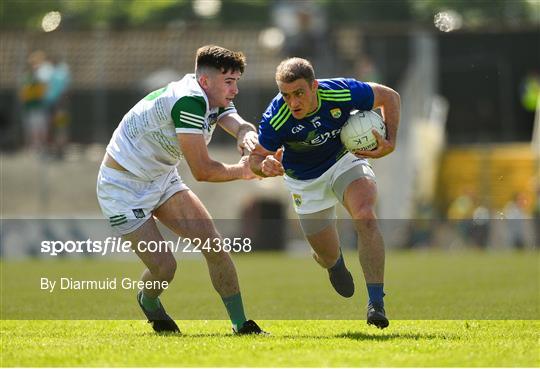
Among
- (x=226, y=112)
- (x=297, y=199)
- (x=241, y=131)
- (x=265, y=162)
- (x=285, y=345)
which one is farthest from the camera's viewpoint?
(x=297, y=199)

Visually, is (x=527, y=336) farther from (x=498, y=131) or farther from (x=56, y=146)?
(x=498, y=131)

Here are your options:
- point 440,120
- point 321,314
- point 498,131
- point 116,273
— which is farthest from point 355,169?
point 498,131

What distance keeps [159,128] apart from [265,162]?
36.5 inches

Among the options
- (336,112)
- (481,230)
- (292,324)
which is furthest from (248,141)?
(481,230)

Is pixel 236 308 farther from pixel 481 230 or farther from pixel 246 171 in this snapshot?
pixel 481 230

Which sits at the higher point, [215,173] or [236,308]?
[215,173]

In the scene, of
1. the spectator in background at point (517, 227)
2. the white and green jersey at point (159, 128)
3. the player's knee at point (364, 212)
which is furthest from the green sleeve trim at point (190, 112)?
the spectator in background at point (517, 227)

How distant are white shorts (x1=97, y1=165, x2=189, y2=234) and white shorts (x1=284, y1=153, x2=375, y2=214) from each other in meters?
1.45

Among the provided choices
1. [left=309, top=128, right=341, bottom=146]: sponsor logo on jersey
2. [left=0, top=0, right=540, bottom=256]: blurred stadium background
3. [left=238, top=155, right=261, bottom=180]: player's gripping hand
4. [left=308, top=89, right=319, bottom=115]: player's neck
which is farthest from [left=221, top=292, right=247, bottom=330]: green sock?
[left=0, top=0, right=540, bottom=256]: blurred stadium background

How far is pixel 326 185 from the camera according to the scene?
427 inches

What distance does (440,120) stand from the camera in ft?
116

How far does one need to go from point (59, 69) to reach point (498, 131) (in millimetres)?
20845

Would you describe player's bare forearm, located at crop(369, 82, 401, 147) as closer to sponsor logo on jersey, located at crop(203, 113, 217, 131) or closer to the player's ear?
sponsor logo on jersey, located at crop(203, 113, 217, 131)

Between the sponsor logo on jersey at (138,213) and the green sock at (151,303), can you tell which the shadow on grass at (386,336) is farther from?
the sponsor logo on jersey at (138,213)
